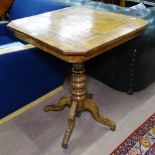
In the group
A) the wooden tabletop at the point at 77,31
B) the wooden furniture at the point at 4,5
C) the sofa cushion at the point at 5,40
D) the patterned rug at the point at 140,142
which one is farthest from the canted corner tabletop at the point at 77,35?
the wooden furniture at the point at 4,5

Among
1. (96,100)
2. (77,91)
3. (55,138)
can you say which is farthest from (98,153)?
(96,100)

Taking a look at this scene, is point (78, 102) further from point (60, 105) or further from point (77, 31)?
point (77, 31)

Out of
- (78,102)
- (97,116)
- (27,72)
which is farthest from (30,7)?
(97,116)

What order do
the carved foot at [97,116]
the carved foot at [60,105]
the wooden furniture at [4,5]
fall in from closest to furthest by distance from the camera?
the carved foot at [97,116] → the carved foot at [60,105] → the wooden furniture at [4,5]

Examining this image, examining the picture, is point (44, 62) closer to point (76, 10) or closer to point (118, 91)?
point (76, 10)

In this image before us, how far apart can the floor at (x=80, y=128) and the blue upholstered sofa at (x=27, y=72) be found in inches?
5.3

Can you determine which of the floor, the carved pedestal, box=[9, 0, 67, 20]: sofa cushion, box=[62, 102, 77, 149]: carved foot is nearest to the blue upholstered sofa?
box=[9, 0, 67, 20]: sofa cushion

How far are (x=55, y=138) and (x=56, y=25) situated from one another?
30.8 inches

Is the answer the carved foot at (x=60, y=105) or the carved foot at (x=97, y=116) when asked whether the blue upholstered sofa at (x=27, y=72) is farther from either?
the carved foot at (x=97, y=116)

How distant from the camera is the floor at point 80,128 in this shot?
1441mm

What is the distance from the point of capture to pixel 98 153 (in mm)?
1399

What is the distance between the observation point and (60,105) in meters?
1.70

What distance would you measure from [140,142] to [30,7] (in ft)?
4.82

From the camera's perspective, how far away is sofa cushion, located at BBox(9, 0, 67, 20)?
176 centimetres
